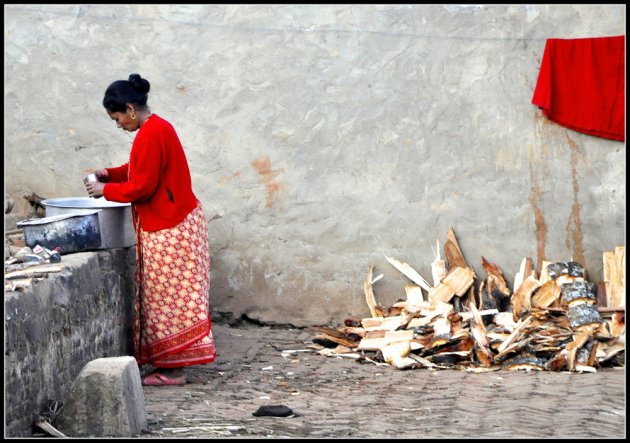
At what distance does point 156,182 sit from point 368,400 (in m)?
1.87

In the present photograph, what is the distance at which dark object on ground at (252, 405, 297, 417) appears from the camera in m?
5.56

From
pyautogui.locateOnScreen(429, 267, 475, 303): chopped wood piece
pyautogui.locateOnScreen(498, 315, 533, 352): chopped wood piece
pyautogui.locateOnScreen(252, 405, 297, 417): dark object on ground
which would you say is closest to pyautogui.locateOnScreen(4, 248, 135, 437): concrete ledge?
pyautogui.locateOnScreen(252, 405, 297, 417): dark object on ground

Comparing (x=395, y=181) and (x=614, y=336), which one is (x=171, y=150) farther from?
(x=614, y=336)

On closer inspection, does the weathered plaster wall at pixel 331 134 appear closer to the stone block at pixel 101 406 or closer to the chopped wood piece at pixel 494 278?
the chopped wood piece at pixel 494 278

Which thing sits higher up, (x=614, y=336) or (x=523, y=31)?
(x=523, y=31)

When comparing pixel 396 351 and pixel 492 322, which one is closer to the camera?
pixel 396 351

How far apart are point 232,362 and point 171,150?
175cm

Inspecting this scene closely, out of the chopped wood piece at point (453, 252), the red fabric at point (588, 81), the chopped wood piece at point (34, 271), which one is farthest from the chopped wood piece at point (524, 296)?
the chopped wood piece at point (34, 271)

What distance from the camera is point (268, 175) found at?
8.21 metres

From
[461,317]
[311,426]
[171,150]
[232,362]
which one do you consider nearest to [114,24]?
[171,150]

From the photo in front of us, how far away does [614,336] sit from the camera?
729 cm

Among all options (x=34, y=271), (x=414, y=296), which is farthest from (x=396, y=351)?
(x=34, y=271)

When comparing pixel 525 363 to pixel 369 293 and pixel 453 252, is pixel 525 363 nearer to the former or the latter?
pixel 453 252

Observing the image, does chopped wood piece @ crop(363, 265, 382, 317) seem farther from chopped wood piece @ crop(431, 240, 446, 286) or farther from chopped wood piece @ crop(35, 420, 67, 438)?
chopped wood piece @ crop(35, 420, 67, 438)
